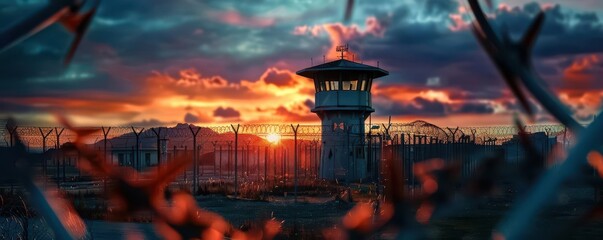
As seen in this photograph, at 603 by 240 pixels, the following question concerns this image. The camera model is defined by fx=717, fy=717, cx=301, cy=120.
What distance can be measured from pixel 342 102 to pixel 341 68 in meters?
1.58

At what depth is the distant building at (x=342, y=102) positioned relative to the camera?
3319 centimetres

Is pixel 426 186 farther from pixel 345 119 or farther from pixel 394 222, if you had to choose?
pixel 345 119

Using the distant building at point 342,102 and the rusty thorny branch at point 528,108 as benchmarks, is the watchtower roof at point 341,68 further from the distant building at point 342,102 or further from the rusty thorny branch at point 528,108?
the rusty thorny branch at point 528,108

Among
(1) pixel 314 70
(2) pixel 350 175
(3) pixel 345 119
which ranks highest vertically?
(1) pixel 314 70

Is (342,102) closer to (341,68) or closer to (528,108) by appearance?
(341,68)

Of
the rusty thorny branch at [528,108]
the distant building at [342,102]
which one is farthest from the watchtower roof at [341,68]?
the rusty thorny branch at [528,108]

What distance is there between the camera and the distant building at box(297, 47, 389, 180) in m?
33.2

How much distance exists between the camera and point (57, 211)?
1.63 ft

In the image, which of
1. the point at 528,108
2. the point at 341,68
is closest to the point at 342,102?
the point at 341,68

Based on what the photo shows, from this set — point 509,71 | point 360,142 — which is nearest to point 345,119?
point 360,142

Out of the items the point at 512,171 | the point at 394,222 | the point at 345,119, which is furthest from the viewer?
the point at 345,119

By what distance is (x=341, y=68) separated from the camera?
33.2m

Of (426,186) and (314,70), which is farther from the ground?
(314,70)

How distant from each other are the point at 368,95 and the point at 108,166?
112 feet
